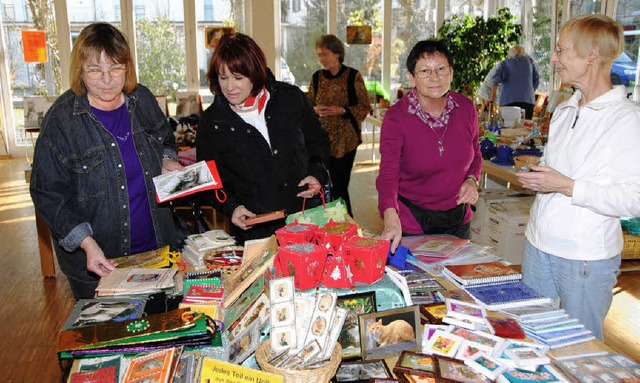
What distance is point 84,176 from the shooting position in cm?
214

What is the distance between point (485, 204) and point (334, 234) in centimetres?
303

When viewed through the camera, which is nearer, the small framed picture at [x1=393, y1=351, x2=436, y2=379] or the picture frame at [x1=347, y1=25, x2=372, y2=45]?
the small framed picture at [x1=393, y1=351, x2=436, y2=379]

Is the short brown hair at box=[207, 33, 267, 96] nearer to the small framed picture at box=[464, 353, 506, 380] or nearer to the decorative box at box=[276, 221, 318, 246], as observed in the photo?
the decorative box at box=[276, 221, 318, 246]

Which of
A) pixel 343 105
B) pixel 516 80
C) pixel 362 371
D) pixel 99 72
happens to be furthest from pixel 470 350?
pixel 516 80

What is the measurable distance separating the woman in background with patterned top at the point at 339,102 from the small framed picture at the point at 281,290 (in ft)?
10.9

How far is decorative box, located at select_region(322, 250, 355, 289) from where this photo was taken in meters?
1.71

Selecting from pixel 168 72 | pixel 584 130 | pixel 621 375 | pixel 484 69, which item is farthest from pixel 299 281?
pixel 168 72

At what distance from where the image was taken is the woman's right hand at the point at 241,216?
2314mm

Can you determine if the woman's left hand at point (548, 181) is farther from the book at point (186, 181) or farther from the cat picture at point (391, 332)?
the book at point (186, 181)

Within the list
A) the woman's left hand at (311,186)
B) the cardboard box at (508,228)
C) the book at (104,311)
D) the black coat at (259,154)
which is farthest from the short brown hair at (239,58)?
the cardboard box at (508,228)

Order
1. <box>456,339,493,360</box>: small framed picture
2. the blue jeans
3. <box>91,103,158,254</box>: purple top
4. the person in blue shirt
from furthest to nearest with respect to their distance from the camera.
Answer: the person in blue shirt → <box>91,103,158,254</box>: purple top → the blue jeans → <box>456,339,493,360</box>: small framed picture

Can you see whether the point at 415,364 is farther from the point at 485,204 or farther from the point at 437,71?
the point at 485,204

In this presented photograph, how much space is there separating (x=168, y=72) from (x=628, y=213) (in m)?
8.81

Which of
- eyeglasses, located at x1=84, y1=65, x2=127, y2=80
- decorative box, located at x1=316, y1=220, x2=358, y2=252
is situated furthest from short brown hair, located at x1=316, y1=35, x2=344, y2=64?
decorative box, located at x1=316, y1=220, x2=358, y2=252
